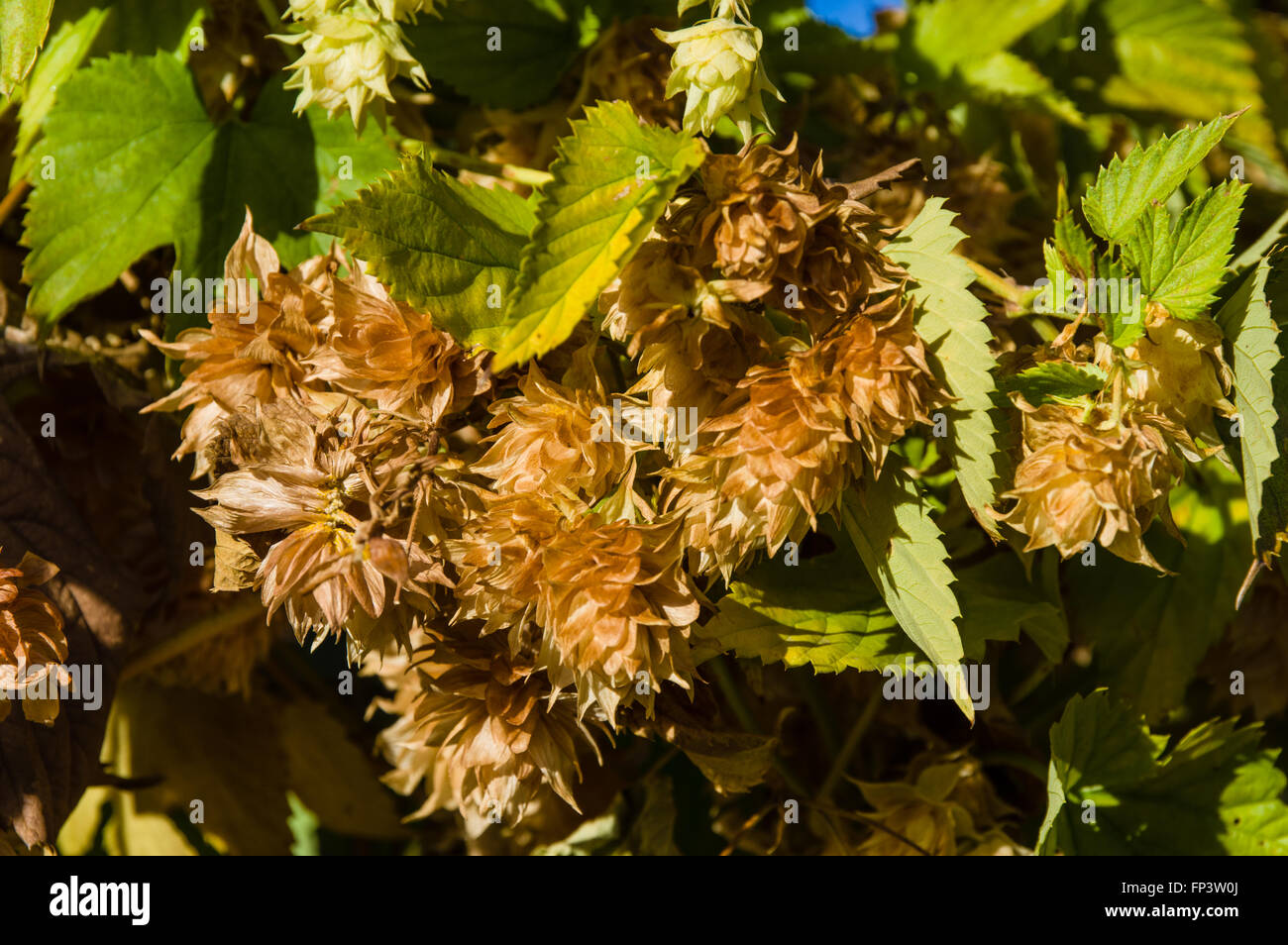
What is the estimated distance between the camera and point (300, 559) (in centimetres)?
60

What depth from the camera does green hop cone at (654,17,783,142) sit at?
1.93ft

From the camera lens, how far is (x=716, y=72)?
0.59 m

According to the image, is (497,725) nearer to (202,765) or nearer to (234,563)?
(234,563)

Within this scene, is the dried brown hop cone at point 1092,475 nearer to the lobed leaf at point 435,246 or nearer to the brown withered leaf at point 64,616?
the lobed leaf at point 435,246

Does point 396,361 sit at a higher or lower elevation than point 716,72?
lower

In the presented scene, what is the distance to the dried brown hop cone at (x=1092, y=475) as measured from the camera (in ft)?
1.86

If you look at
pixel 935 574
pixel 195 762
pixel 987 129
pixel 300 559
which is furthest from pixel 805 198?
pixel 195 762

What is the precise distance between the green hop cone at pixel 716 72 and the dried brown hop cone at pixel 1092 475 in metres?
0.23

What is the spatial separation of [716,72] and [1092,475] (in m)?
0.29
